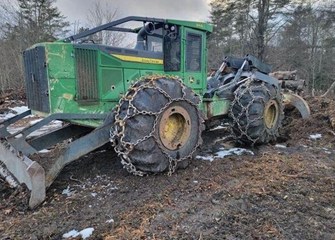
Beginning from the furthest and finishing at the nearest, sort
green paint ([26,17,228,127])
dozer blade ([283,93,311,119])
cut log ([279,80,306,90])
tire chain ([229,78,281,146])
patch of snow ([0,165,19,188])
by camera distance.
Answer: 1. cut log ([279,80,306,90])
2. dozer blade ([283,93,311,119])
3. tire chain ([229,78,281,146])
4. green paint ([26,17,228,127])
5. patch of snow ([0,165,19,188])

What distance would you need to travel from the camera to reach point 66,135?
4.62 meters

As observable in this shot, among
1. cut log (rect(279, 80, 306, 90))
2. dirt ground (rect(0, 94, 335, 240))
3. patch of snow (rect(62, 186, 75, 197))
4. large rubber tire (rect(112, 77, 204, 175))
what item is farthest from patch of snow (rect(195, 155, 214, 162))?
cut log (rect(279, 80, 306, 90))

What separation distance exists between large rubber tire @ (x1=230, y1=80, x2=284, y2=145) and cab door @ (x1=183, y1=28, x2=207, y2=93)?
790 mm

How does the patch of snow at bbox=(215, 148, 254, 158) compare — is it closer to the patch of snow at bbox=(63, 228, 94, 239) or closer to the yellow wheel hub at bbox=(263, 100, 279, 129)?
the yellow wheel hub at bbox=(263, 100, 279, 129)

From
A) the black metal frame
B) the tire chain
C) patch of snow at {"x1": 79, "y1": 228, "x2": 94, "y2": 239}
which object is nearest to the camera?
patch of snow at {"x1": 79, "y1": 228, "x2": 94, "y2": 239}

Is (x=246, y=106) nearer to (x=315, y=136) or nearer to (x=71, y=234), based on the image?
(x=315, y=136)

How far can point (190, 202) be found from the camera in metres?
3.28

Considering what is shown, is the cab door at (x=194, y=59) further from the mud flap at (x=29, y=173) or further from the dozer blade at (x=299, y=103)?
the dozer blade at (x=299, y=103)

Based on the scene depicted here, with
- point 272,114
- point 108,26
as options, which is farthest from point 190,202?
point 272,114

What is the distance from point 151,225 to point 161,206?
39 cm

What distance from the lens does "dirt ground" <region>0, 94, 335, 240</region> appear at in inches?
109

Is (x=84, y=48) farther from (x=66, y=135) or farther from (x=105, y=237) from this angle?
(x=105, y=237)

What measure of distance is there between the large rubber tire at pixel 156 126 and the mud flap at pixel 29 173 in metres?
0.94

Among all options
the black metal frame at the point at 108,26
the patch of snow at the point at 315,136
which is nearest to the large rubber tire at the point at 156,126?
the black metal frame at the point at 108,26
